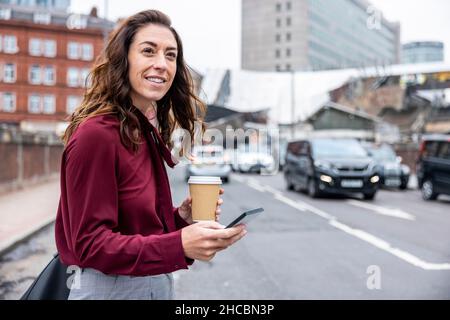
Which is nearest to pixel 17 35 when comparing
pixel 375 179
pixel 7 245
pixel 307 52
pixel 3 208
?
pixel 307 52

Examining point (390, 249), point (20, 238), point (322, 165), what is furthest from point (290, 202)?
point (20, 238)

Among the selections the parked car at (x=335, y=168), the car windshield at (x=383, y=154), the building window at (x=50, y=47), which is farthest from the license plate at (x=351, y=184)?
the building window at (x=50, y=47)

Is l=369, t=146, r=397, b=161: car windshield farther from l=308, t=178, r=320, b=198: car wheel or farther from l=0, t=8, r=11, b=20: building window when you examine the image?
l=0, t=8, r=11, b=20: building window

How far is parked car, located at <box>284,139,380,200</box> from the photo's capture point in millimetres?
11891

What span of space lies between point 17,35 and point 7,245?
163 inches

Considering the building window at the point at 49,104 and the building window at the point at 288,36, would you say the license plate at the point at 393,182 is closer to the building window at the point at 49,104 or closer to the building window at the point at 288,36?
the building window at the point at 49,104

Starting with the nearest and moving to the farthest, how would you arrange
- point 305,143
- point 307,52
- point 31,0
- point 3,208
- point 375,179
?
point 307,52 → point 31,0 → point 3,208 → point 375,179 → point 305,143

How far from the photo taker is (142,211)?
1.19m

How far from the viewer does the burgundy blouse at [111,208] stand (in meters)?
1.08

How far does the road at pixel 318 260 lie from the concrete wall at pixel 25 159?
15.6 ft

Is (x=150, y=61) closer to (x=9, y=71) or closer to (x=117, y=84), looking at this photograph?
(x=117, y=84)

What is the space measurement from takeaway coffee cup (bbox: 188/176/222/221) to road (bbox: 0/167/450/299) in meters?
0.95

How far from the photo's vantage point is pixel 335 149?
12789 mm

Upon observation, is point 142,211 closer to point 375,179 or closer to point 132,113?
point 132,113
